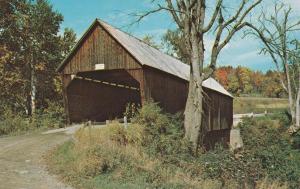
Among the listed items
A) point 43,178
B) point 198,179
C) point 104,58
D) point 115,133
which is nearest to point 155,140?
point 115,133

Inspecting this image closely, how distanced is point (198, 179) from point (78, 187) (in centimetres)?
355

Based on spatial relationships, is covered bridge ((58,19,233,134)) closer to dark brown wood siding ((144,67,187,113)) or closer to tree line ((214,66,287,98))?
dark brown wood siding ((144,67,187,113))

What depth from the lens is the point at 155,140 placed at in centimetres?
1606

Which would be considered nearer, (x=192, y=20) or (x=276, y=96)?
(x=192, y=20)

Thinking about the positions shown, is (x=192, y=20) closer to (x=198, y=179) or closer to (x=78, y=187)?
(x=198, y=179)

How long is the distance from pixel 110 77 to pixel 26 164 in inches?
595

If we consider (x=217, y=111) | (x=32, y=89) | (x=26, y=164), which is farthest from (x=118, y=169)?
(x=32, y=89)

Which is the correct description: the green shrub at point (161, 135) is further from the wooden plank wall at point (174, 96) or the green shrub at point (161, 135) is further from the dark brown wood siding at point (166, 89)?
the dark brown wood siding at point (166, 89)

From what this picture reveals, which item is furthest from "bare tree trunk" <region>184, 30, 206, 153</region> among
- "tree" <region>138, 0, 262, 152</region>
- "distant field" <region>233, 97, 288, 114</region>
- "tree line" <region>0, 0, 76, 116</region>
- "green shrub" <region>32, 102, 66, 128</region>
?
"distant field" <region>233, 97, 288, 114</region>

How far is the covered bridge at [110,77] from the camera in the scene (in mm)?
23152

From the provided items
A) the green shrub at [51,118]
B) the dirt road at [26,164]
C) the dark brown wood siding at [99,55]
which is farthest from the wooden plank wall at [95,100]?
the dirt road at [26,164]

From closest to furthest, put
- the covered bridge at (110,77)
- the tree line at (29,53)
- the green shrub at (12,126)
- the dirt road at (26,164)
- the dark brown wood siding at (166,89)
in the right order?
the dirt road at (26,164) < the covered bridge at (110,77) < the dark brown wood siding at (166,89) < the green shrub at (12,126) < the tree line at (29,53)

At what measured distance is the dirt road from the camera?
435 inches

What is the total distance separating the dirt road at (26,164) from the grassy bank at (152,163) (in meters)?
0.49
